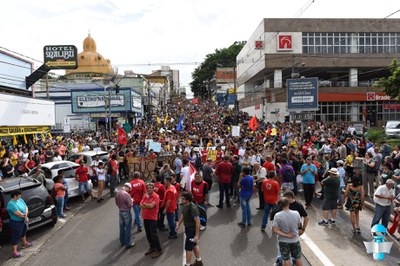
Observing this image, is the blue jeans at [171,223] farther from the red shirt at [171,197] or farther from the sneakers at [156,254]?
the sneakers at [156,254]

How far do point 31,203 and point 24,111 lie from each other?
2190cm

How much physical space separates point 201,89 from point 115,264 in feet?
353

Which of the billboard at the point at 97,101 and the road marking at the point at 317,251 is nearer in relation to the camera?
the road marking at the point at 317,251

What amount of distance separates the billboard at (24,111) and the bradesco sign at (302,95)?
2050cm

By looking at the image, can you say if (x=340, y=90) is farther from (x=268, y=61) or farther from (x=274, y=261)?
(x=274, y=261)

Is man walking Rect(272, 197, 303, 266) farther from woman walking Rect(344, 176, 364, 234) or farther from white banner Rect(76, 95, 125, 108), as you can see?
white banner Rect(76, 95, 125, 108)

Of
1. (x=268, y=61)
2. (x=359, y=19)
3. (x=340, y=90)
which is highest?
(x=359, y=19)

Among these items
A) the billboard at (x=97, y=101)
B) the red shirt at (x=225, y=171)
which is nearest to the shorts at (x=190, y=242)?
the red shirt at (x=225, y=171)

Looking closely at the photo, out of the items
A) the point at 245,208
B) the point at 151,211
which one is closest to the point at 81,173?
the point at 151,211

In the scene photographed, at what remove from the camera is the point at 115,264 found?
706 cm

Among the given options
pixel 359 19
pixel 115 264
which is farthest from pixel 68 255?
pixel 359 19

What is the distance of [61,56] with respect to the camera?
37969mm

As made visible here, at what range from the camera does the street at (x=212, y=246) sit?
7.12 metres

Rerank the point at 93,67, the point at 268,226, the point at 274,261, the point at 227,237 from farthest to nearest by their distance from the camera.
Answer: the point at 93,67
the point at 268,226
the point at 227,237
the point at 274,261
